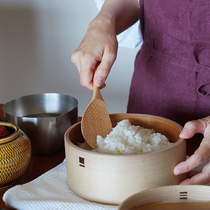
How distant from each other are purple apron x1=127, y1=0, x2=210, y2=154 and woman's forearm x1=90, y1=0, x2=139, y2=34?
49mm

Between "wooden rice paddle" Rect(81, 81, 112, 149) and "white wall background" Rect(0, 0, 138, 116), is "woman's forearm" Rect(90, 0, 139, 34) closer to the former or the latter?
"wooden rice paddle" Rect(81, 81, 112, 149)

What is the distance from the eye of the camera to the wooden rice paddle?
0.71 metres

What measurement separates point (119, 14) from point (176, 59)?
0.24 metres

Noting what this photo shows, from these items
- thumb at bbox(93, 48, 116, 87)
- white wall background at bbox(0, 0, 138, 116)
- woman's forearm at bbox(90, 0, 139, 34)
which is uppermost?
woman's forearm at bbox(90, 0, 139, 34)

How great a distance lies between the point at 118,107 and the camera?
216cm

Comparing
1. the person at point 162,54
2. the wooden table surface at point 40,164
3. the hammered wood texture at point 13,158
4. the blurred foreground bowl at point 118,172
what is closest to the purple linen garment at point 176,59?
the person at point 162,54

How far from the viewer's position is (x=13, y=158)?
653mm

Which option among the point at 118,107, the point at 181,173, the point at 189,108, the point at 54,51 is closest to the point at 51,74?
the point at 54,51

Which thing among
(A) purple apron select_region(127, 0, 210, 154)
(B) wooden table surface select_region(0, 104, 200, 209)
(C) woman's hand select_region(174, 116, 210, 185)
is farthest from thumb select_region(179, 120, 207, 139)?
(A) purple apron select_region(127, 0, 210, 154)

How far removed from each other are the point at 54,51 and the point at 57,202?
5.63ft

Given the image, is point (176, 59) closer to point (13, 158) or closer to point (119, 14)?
point (119, 14)

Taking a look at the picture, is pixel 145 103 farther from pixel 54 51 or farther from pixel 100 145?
pixel 54 51

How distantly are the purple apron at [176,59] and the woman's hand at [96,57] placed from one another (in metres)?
0.22

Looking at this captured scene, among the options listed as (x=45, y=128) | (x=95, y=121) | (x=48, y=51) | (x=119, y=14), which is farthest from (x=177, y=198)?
(x=48, y=51)
